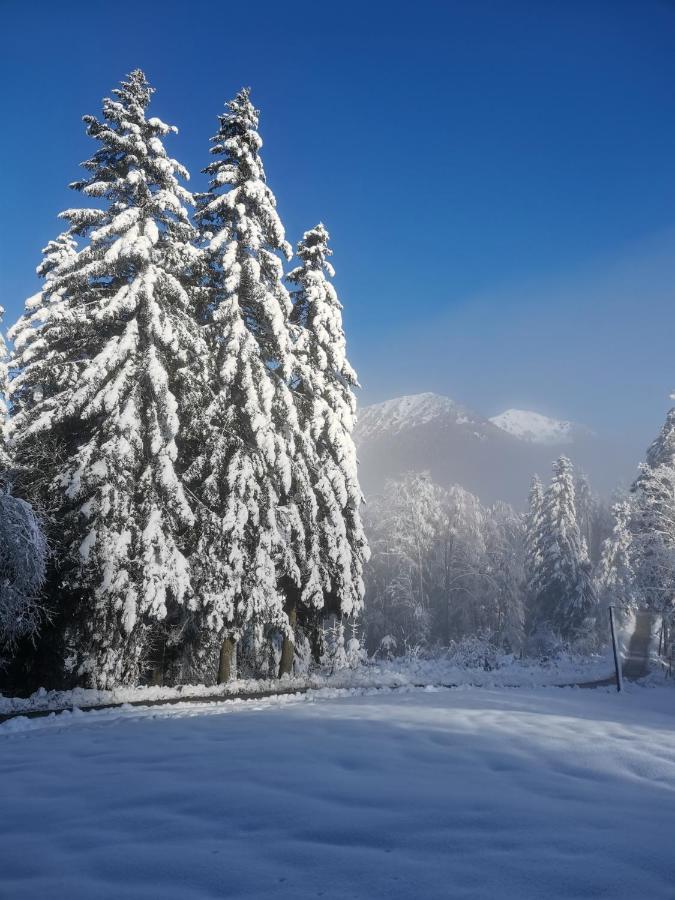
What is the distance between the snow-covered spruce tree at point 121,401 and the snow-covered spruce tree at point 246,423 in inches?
41.5

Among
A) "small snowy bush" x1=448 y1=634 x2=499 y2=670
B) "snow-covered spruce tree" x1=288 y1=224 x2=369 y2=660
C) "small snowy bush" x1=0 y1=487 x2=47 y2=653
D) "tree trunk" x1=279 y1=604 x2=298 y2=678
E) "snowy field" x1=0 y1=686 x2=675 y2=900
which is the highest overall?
"snow-covered spruce tree" x1=288 y1=224 x2=369 y2=660

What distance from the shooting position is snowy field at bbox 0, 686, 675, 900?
8.77 ft

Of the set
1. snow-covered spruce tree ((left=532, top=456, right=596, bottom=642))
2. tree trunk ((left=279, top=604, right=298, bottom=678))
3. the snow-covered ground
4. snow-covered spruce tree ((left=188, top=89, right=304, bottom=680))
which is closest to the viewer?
the snow-covered ground

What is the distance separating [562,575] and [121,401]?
4176 centimetres

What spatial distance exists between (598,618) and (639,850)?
201ft

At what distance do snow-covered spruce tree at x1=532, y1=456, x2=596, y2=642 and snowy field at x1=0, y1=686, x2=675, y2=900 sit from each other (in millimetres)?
45360

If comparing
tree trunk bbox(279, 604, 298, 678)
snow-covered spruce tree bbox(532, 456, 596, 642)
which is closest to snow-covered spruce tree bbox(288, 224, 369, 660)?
tree trunk bbox(279, 604, 298, 678)

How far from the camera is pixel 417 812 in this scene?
11.8ft

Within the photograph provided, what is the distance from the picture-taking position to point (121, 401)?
16.7 m

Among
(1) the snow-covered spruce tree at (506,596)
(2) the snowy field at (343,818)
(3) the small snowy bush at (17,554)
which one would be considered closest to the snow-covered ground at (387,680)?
(3) the small snowy bush at (17,554)

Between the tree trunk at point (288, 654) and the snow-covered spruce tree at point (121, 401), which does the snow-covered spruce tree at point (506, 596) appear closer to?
the tree trunk at point (288, 654)

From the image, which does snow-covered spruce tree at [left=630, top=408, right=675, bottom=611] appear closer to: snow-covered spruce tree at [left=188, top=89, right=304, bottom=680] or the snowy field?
snow-covered spruce tree at [left=188, top=89, right=304, bottom=680]

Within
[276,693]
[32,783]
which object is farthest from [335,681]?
[32,783]

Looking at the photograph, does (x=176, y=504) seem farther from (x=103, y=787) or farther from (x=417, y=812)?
(x=417, y=812)
